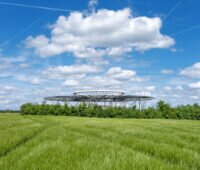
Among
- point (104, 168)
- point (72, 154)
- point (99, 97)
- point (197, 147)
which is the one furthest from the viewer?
point (99, 97)

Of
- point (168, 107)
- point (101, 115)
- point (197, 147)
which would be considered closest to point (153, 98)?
point (168, 107)

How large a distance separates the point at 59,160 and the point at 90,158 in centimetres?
71

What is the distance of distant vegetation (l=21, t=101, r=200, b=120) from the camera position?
70.2 meters

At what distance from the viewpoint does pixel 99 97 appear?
262 feet

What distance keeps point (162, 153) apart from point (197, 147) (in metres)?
2.29

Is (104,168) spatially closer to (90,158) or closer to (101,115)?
(90,158)

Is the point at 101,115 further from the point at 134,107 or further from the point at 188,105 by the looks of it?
the point at 188,105

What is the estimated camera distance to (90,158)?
21.0ft

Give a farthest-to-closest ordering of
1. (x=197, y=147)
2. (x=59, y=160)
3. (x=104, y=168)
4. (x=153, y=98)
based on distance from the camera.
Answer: (x=153, y=98) < (x=197, y=147) < (x=59, y=160) < (x=104, y=168)

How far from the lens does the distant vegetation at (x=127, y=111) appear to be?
70.2 m

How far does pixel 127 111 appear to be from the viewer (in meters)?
70.5

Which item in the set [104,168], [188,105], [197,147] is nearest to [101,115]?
[188,105]

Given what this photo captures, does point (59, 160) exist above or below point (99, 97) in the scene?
below

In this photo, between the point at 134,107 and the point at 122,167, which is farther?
the point at 134,107
